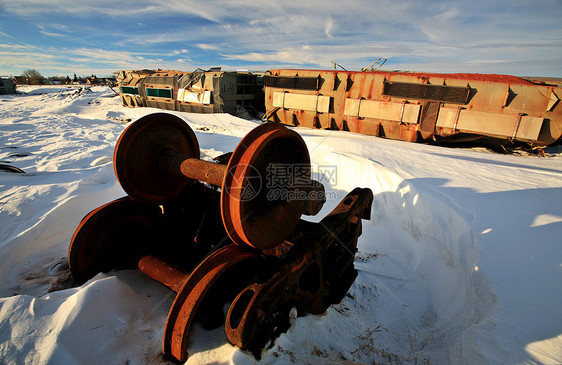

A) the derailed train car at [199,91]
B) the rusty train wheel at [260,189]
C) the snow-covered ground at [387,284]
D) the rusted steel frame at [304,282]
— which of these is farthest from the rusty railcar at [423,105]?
the rusty train wheel at [260,189]

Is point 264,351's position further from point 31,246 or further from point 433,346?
point 31,246

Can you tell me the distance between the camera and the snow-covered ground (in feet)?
5.62

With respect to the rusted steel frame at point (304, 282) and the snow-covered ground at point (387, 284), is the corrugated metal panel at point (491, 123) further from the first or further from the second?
the rusted steel frame at point (304, 282)

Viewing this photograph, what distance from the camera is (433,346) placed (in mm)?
2201

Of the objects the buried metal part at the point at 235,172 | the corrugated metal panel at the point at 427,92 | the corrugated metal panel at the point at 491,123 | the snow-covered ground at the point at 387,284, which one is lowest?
the snow-covered ground at the point at 387,284

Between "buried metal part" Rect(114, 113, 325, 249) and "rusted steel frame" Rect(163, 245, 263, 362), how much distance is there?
0.77ft

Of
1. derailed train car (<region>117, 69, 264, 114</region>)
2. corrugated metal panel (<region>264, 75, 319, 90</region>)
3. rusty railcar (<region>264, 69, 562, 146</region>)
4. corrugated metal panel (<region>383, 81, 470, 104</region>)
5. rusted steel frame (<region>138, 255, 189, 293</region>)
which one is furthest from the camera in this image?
derailed train car (<region>117, 69, 264, 114</region>)

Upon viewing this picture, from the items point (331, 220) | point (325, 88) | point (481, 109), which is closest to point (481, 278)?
point (331, 220)

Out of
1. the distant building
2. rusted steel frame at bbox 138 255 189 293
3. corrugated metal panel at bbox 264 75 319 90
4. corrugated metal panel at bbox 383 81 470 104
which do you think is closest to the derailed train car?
corrugated metal panel at bbox 264 75 319 90

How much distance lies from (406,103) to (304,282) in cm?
873

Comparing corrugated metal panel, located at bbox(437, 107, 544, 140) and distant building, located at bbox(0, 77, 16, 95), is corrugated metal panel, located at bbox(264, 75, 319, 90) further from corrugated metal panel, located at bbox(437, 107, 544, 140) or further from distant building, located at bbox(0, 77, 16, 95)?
distant building, located at bbox(0, 77, 16, 95)

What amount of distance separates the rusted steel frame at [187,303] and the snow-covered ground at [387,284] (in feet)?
0.39

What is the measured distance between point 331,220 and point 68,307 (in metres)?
2.00

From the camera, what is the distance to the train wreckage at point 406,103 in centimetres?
768
